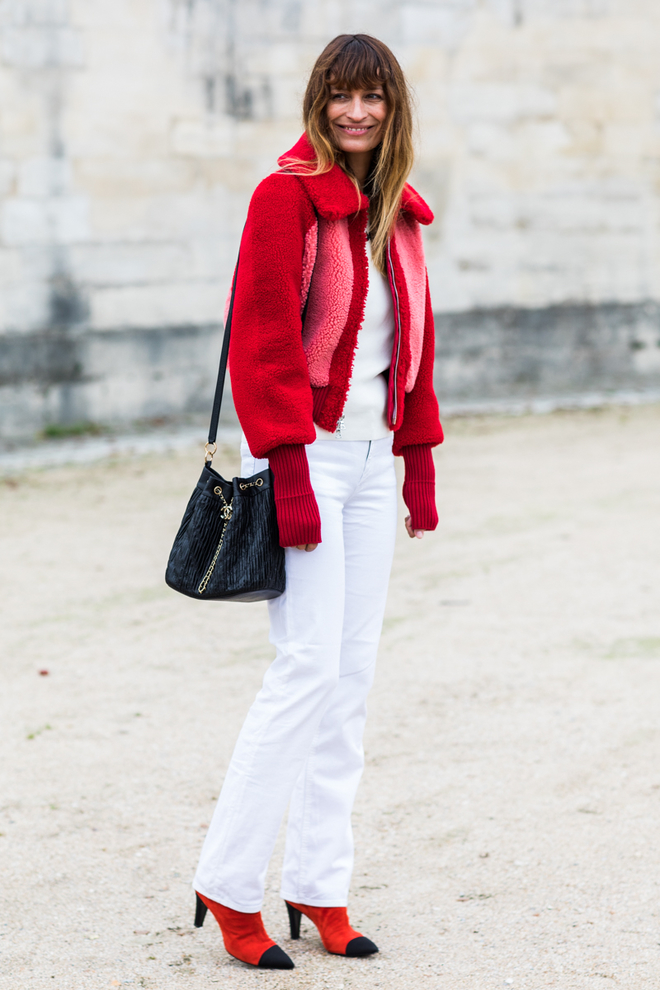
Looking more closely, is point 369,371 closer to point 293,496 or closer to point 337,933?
point 293,496

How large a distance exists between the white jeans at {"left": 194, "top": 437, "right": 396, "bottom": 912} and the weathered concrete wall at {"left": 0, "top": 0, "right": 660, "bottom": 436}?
641 centimetres

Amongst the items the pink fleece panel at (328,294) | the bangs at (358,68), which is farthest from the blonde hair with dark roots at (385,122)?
the pink fleece panel at (328,294)

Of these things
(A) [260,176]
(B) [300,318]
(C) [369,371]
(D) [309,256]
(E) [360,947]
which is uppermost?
(A) [260,176]

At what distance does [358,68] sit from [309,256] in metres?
0.39

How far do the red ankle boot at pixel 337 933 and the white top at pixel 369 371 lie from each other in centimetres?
103

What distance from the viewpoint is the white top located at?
7.86 ft

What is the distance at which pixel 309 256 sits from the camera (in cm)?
232

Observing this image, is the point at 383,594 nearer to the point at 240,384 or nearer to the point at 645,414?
the point at 240,384

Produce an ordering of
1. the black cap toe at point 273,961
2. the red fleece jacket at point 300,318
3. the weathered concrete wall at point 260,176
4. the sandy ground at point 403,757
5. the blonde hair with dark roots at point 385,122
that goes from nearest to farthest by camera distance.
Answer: the red fleece jacket at point 300,318 < the blonde hair with dark roots at point 385,122 < the black cap toe at point 273,961 < the sandy ground at point 403,757 < the weathered concrete wall at point 260,176

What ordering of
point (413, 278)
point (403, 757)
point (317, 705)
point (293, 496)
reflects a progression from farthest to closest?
point (403, 757)
point (413, 278)
point (317, 705)
point (293, 496)

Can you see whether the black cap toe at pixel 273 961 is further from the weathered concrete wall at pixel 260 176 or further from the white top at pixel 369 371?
the weathered concrete wall at pixel 260 176

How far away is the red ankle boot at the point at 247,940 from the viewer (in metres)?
2.45

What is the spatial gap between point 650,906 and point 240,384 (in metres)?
1.54

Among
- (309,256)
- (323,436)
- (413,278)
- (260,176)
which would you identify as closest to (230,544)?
(323,436)
